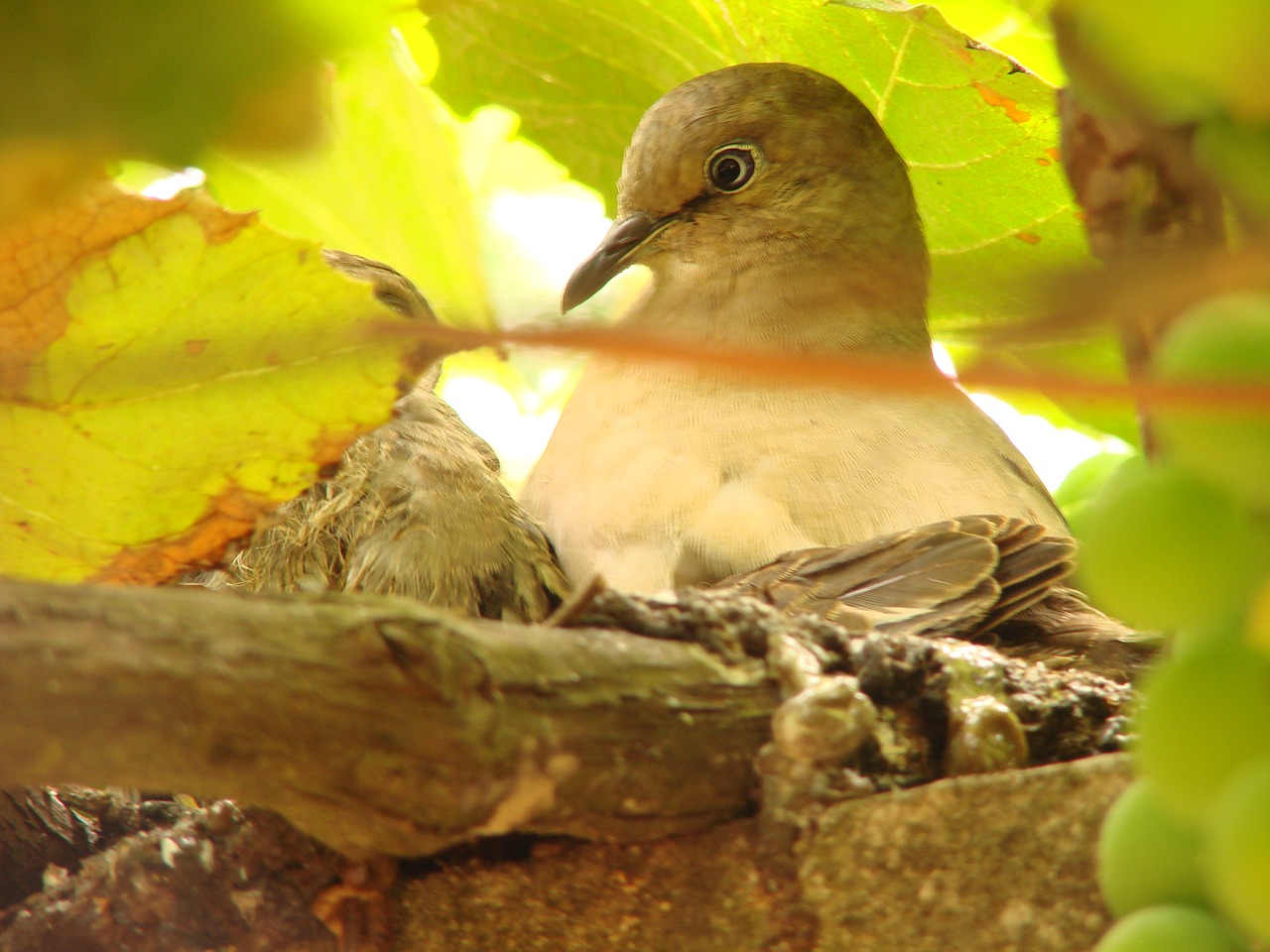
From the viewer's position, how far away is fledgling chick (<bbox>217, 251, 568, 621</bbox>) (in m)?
1.20

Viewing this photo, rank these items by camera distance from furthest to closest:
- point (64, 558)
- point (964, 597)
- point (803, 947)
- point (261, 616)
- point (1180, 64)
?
point (964, 597)
point (64, 558)
point (803, 947)
point (261, 616)
point (1180, 64)

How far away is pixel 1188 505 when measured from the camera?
304mm

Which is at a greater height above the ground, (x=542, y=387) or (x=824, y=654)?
(x=542, y=387)

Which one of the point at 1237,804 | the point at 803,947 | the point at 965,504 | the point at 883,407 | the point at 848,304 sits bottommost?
the point at 803,947

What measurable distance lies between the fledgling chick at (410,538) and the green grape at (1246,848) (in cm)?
92

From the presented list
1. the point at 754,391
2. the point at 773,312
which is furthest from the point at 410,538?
the point at 773,312

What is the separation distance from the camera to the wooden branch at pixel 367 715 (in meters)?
0.46

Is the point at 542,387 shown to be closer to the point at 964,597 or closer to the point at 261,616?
the point at 964,597

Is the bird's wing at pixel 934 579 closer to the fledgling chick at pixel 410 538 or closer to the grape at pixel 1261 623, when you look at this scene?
the fledgling chick at pixel 410 538

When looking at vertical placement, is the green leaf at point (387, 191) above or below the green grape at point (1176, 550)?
above

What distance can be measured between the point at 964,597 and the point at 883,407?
0.48 meters

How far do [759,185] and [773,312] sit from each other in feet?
0.78

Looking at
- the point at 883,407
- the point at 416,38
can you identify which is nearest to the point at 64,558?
the point at 416,38

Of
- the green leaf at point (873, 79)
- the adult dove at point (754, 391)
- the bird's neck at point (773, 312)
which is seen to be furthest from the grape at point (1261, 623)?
the bird's neck at point (773, 312)
